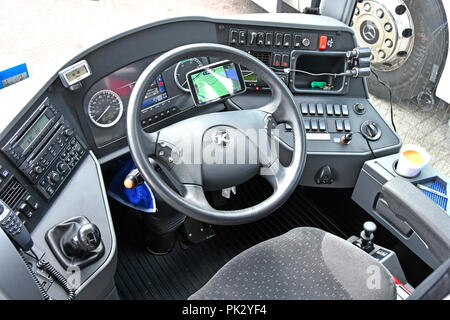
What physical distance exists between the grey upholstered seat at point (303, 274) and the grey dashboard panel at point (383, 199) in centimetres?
39

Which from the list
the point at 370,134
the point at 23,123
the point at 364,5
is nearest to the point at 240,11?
the point at 364,5

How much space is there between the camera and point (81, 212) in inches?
50.6

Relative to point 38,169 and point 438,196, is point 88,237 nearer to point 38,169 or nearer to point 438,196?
point 38,169

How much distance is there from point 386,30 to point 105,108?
129 centimetres

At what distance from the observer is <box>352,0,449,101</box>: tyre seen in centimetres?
188

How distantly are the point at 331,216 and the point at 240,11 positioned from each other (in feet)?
5.28

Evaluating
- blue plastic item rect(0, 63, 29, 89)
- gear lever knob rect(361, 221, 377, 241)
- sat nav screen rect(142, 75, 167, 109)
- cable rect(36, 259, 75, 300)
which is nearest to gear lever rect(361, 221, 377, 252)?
gear lever knob rect(361, 221, 377, 241)

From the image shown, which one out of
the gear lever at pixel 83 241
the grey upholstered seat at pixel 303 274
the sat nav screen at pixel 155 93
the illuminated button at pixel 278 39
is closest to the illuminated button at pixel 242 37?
the illuminated button at pixel 278 39

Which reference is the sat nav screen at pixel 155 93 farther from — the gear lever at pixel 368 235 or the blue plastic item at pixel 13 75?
the gear lever at pixel 368 235

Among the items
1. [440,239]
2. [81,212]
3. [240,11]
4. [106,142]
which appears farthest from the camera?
[240,11]

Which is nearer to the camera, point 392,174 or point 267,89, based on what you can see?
point 392,174

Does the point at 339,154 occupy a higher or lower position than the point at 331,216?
higher

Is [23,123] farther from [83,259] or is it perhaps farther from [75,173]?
[83,259]

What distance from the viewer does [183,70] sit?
1.60 m
